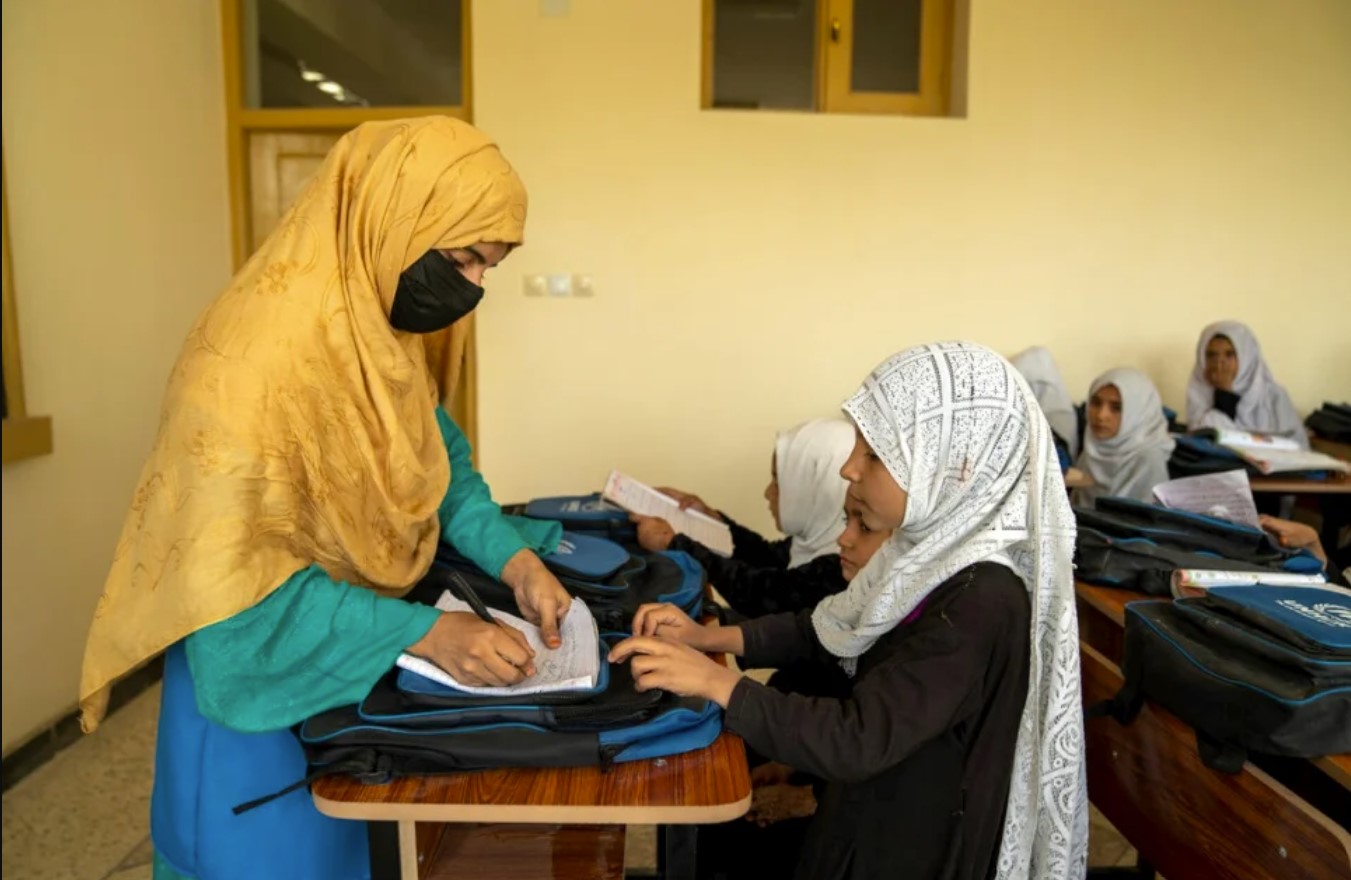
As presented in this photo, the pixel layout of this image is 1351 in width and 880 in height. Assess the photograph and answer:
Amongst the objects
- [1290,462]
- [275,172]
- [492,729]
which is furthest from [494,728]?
[275,172]

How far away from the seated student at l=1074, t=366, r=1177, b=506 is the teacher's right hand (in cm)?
A: 283

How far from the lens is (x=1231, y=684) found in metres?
1.08

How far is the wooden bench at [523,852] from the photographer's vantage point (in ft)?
3.73

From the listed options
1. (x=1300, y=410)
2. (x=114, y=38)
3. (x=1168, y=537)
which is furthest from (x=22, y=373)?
(x=1300, y=410)

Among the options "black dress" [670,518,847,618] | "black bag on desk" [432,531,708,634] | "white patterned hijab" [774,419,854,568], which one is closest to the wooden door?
"white patterned hijab" [774,419,854,568]

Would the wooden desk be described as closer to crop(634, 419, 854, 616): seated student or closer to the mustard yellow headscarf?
the mustard yellow headscarf

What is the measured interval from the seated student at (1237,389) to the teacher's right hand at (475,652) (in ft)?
11.8

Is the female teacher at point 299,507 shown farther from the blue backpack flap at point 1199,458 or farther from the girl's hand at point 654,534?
the blue backpack flap at point 1199,458

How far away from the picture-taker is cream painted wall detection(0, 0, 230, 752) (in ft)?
7.90

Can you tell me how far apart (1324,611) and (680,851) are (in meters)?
0.88

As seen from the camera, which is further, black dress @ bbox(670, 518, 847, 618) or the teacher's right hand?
black dress @ bbox(670, 518, 847, 618)

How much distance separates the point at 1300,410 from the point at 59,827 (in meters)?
4.82

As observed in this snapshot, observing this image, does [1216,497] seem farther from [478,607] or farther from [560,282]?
[560,282]

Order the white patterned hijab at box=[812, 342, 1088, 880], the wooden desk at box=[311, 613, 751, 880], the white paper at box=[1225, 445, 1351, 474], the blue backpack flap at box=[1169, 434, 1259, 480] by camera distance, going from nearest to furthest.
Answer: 1. the wooden desk at box=[311, 613, 751, 880]
2. the white patterned hijab at box=[812, 342, 1088, 880]
3. the white paper at box=[1225, 445, 1351, 474]
4. the blue backpack flap at box=[1169, 434, 1259, 480]
